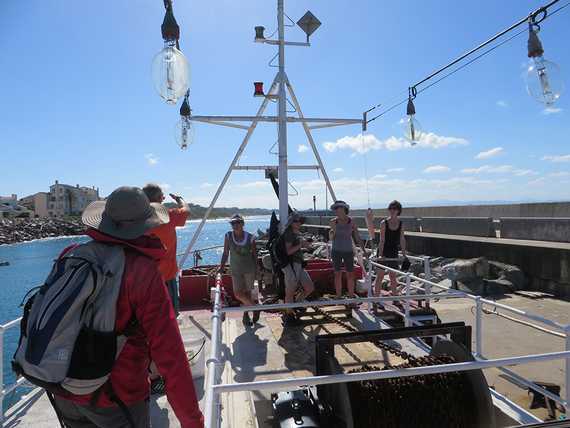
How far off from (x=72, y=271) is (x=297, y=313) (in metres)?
4.84

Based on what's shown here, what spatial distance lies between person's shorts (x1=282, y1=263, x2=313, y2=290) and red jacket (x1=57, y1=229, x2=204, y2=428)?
4066mm

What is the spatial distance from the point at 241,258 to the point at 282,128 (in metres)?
3.91

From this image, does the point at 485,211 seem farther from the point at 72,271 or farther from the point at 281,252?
the point at 72,271

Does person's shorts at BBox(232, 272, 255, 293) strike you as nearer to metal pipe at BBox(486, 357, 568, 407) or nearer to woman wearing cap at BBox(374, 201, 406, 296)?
woman wearing cap at BBox(374, 201, 406, 296)

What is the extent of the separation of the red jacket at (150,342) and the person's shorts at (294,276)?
4.07 meters

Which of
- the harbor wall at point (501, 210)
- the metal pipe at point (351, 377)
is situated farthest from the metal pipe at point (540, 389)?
the harbor wall at point (501, 210)

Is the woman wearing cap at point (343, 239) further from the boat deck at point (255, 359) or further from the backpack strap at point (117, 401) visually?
the backpack strap at point (117, 401)

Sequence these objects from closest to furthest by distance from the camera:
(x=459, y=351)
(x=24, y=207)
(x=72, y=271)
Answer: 1. (x=72, y=271)
2. (x=459, y=351)
3. (x=24, y=207)

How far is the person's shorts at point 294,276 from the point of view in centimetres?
588

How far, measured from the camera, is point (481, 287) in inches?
506

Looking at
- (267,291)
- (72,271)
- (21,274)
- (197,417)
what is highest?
(72,271)

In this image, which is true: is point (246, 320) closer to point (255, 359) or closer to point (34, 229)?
point (255, 359)

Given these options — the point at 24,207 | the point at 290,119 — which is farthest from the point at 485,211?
the point at 24,207

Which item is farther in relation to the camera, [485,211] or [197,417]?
[485,211]
